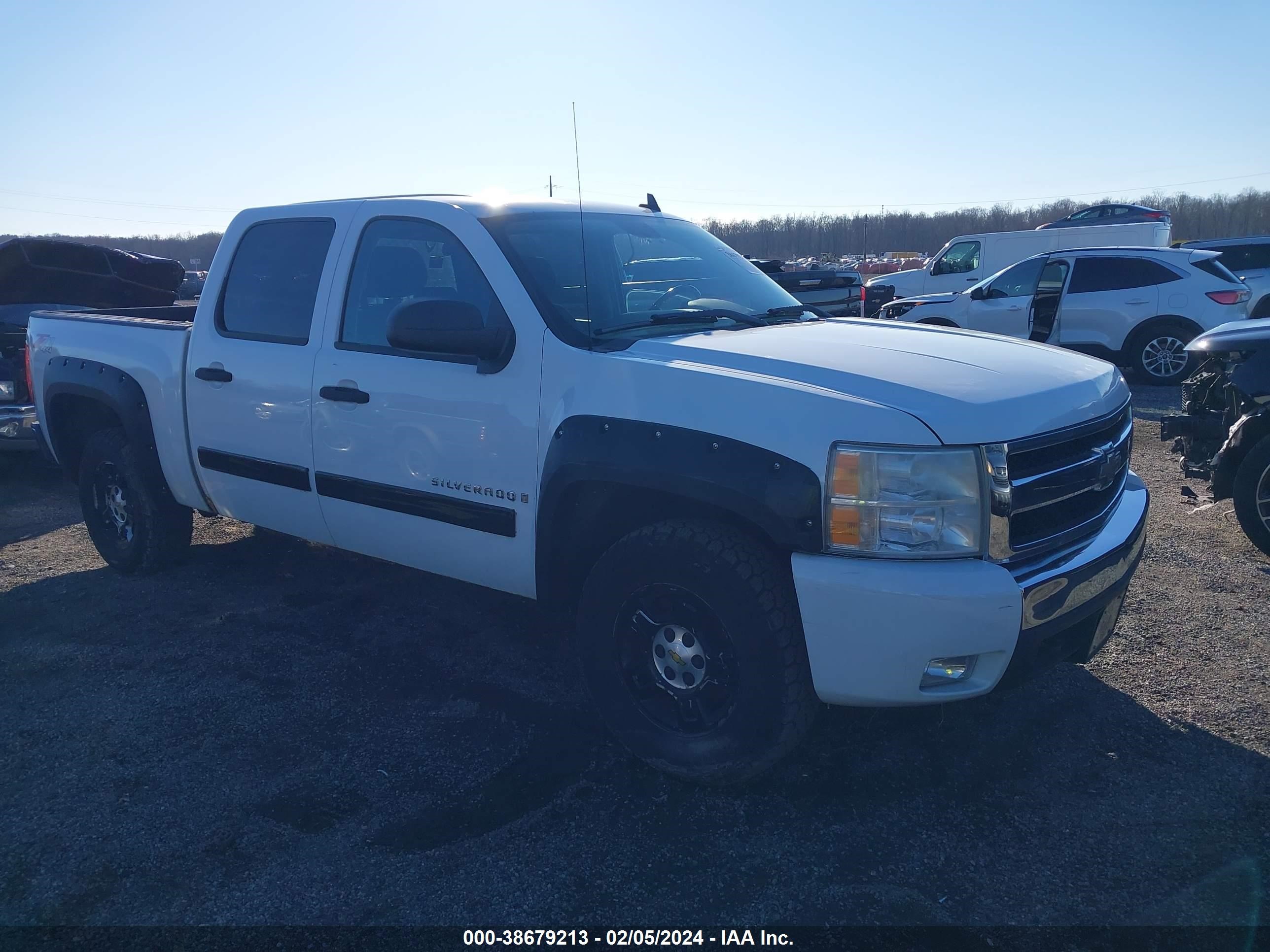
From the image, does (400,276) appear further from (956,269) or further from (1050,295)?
(956,269)

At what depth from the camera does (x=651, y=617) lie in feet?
10.6

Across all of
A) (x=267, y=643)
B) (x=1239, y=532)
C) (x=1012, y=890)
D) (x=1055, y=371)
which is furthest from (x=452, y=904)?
(x=1239, y=532)

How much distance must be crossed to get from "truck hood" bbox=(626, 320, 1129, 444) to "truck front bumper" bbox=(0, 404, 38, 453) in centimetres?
680

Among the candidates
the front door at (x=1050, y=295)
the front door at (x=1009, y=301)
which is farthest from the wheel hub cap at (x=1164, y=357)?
the front door at (x=1009, y=301)

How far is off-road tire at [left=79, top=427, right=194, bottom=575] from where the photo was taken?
5.31 meters

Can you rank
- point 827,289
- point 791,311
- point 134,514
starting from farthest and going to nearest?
point 827,289
point 134,514
point 791,311

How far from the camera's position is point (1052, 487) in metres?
2.98

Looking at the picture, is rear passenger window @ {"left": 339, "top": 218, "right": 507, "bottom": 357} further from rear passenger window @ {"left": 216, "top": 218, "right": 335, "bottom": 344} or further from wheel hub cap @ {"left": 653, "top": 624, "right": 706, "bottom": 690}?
wheel hub cap @ {"left": 653, "top": 624, "right": 706, "bottom": 690}

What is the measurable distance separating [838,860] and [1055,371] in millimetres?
1814

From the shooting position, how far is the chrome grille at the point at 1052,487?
278 centimetres

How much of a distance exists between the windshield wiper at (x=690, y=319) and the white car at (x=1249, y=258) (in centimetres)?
1257

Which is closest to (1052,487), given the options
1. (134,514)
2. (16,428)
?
(134,514)

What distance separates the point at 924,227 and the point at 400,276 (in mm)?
77328

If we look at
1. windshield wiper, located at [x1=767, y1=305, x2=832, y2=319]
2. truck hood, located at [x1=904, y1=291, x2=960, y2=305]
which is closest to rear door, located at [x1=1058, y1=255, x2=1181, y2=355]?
truck hood, located at [x1=904, y1=291, x2=960, y2=305]
